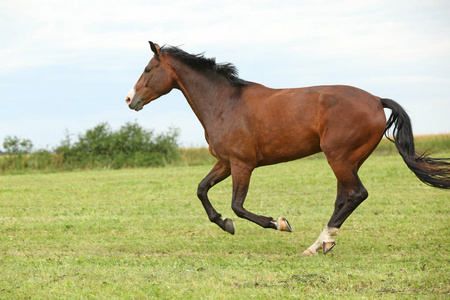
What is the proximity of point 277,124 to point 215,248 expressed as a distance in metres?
1.83

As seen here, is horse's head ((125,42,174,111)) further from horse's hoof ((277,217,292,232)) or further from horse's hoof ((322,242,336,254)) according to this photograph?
horse's hoof ((322,242,336,254))

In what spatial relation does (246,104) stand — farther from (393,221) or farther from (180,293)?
(393,221)

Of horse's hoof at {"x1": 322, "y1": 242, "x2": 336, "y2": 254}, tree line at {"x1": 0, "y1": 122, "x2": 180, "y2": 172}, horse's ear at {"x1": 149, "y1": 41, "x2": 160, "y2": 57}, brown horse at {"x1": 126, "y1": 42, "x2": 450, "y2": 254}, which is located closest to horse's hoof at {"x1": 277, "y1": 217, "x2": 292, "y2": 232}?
brown horse at {"x1": 126, "y1": 42, "x2": 450, "y2": 254}

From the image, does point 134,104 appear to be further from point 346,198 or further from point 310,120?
point 346,198

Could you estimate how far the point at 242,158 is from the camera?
6691mm

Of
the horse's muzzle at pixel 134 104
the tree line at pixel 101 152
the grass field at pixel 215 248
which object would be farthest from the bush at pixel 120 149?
the horse's muzzle at pixel 134 104

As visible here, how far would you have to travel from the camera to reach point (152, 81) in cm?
727

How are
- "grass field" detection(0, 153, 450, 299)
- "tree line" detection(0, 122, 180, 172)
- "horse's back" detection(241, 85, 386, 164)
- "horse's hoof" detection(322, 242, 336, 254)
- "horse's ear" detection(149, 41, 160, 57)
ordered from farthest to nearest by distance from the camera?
"tree line" detection(0, 122, 180, 172) → "horse's ear" detection(149, 41, 160, 57) → "horse's hoof" detection(322, 242, 336, 254) → "horse's back" detection(241, 85, 386, 164) → "grass field" detection(0, 153, 450, 299)

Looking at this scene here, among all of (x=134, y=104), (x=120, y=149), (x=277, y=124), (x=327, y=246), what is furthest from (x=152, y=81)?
(x=120, y=149)

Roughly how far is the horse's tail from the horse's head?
276 cm

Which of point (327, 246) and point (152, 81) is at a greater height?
point (152, 81)

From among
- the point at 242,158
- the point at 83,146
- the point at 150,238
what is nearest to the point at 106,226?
the point at 150,238

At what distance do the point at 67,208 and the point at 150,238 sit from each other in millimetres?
4367

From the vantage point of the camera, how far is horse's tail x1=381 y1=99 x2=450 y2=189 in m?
6.41
